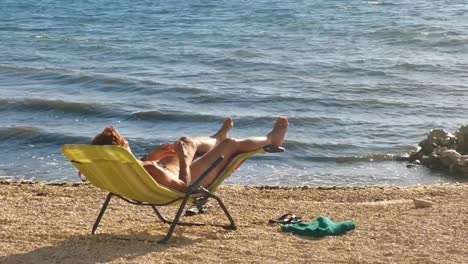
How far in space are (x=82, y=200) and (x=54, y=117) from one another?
19.0 feet

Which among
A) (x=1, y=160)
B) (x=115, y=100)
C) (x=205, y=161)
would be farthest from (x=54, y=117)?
(x=205, y=161)

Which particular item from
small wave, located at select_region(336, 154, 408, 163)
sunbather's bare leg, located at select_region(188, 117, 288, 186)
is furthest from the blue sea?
sunbather's bare leg, located at select_region(188, 117, 288, 186)

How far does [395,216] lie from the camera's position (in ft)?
24.7

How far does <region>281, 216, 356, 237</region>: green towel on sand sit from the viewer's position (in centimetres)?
681

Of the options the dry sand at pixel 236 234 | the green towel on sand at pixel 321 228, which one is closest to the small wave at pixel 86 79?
the dry sand at pixel 236 234

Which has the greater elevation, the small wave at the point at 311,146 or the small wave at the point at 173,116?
the small wave at the point at 311,146

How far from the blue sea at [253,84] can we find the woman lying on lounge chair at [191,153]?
9.89ft

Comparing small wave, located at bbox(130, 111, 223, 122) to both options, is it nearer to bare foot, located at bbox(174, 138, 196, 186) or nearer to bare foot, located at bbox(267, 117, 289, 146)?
bare foot, located at bbox(267, 117, 289, 146)

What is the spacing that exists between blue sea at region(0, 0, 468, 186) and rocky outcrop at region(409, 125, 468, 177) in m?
0.19

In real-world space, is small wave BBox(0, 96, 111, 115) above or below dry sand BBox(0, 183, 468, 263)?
below

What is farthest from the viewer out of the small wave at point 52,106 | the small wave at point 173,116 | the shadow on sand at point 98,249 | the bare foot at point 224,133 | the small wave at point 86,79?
the small wave at point 86,79

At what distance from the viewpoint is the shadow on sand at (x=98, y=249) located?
6176mm

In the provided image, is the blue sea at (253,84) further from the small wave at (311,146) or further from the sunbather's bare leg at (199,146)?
the sunbather's bare leg at (199,146)

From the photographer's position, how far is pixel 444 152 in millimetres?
11242
